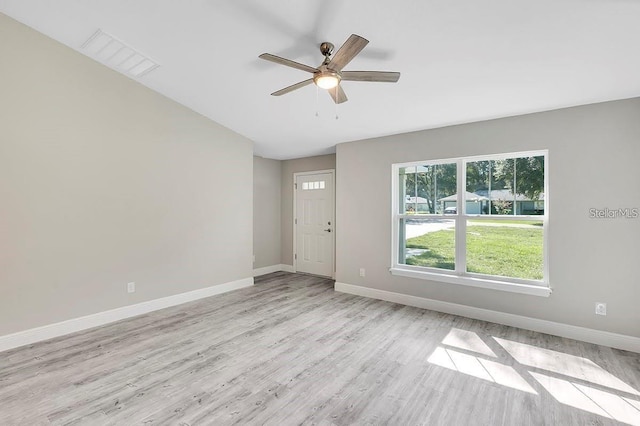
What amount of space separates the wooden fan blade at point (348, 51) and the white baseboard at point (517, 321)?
3250 millimetres

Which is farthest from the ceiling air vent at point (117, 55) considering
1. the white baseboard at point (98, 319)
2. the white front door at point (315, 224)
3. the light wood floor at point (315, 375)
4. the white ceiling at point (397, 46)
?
the white front door at point (315, 224)

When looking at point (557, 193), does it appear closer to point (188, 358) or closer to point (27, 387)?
point (188, 358)

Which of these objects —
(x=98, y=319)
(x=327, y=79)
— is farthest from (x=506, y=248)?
(x=98, y=319)

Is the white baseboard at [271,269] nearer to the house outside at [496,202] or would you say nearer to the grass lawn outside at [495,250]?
the grass lawn outside at [495,250]

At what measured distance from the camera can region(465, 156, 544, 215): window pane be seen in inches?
134

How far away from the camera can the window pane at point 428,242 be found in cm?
403

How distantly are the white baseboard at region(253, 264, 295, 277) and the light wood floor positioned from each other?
2343 millimetres

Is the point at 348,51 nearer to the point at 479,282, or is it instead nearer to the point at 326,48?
the point at 326,48

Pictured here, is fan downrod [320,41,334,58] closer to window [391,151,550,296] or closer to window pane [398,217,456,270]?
window [391,151,550,296]

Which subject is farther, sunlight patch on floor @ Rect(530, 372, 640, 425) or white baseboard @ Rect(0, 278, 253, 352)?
white baseboard @ Rect(0, 278, 253, 352)

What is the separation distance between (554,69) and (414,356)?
9.34 ft

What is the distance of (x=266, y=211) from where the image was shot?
6.30m

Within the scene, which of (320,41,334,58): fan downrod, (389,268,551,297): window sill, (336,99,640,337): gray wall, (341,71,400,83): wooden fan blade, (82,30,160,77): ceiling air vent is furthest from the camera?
(389,268,551,297): window sill

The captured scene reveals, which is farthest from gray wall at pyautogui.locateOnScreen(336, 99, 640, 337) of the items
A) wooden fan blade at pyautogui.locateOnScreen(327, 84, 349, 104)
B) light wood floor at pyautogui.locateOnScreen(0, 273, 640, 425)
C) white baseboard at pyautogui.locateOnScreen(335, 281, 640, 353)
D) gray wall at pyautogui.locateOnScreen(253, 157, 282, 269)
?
gray wall at pyautogui.locateOnScreen(253, 157, 282, 269)
